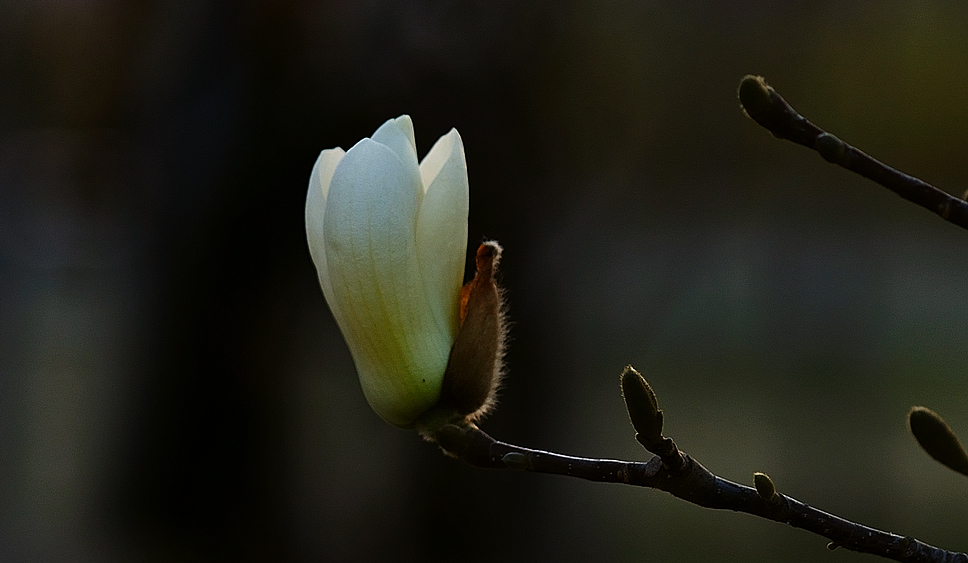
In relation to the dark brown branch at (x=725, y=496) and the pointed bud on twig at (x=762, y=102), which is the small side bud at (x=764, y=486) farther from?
the pointed bud on twig at (x=762, y=102)

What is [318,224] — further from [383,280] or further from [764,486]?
[764,486]

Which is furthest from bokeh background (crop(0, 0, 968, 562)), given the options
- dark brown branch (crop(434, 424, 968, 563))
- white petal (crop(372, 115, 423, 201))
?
dark brown branch (crop(434, 424, 968, 563))

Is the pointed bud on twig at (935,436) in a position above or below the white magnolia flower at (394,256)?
below

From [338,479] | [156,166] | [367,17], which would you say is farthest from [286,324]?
[338,479]

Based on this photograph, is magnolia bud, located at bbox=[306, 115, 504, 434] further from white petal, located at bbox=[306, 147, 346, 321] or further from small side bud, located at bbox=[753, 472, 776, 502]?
small side bud, located at bbox=[753, 472, 776, 502]

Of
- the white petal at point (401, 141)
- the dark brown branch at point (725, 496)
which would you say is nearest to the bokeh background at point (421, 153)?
the white petal at point (401, 141)

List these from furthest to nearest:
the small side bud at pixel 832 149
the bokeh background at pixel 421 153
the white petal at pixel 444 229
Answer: the bokeh background at pixel 421 153, the white petal at pixel 444 229, the small side bud at pixel 832 149

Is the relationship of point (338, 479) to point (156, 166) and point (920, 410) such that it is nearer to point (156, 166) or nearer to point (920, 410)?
point (156, 166)
